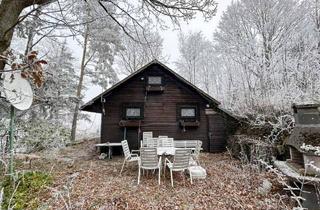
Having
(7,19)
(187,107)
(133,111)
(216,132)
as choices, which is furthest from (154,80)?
(7,19)

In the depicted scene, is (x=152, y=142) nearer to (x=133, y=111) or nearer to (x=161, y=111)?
(x=161, y=111)

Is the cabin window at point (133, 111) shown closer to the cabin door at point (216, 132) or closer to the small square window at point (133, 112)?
the small square window at point (133, 112)

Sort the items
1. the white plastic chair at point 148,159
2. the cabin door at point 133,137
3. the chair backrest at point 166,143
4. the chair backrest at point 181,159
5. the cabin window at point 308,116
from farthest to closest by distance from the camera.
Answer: the cabin door at point 133,137
the chair backrest at point 166,143
the white plastic chair at point 148,159
the chair backrest at point 181,159
the cabin window at point 308,116

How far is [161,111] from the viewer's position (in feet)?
38.5

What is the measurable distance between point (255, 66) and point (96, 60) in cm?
1235

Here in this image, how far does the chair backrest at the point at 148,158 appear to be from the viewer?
19.5 feet

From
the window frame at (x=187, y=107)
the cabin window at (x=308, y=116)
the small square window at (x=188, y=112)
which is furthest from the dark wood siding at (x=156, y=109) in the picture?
the cabin window at (x=308, y=116)

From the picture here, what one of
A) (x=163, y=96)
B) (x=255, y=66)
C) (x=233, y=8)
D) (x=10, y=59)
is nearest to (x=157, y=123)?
(x=163, y=96)

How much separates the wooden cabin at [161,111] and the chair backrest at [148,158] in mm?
5287

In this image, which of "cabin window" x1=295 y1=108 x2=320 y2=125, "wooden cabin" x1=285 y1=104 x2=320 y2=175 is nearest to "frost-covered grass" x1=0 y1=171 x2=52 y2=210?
"wooden cabin" x1=285 y1=104 x2=320 y2=175

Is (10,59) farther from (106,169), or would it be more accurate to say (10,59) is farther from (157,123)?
(157,123)

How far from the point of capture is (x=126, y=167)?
8.15m

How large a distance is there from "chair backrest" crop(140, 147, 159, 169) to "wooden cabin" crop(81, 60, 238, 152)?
5.29 m

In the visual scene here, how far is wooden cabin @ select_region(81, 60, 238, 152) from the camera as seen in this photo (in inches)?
446
